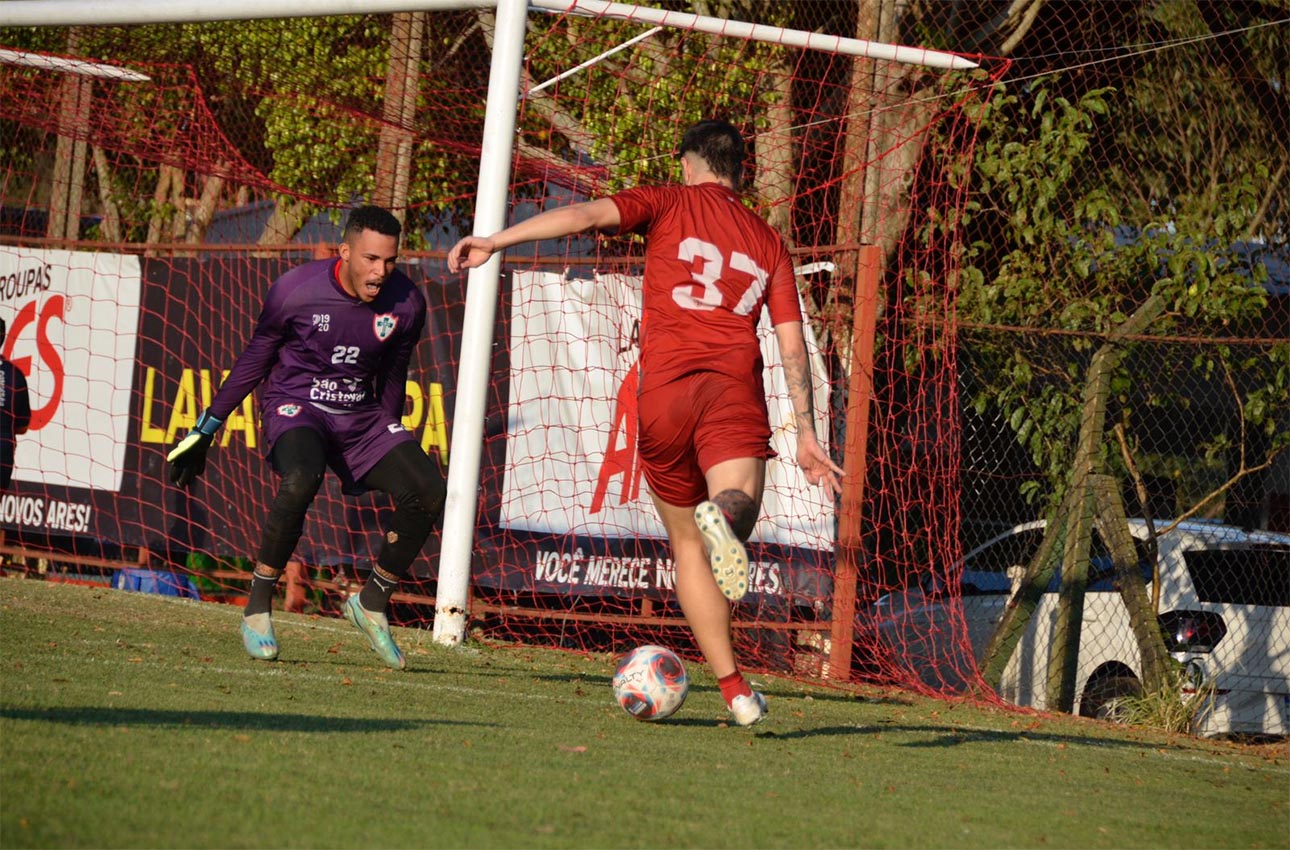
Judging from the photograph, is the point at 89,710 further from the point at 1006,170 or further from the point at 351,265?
the point at 1006,170

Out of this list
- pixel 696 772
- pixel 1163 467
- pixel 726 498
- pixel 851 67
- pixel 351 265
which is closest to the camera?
pixel 696 772

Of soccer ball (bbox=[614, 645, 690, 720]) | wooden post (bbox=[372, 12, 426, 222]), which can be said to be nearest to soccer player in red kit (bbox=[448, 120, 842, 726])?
soccer ball (bbox=[614, 645, 690, 720])

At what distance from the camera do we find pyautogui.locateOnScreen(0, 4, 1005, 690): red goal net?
28.3 feet

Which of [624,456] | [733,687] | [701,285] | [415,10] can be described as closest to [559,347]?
[624,456]

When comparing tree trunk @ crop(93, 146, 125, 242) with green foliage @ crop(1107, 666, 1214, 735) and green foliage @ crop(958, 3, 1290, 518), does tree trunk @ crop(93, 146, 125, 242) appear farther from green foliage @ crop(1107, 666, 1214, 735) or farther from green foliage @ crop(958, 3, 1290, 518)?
green foliage @ crop(1107, 666, 1214, 735)

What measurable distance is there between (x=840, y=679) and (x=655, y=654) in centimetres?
317

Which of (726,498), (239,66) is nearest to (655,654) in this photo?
(726,498)

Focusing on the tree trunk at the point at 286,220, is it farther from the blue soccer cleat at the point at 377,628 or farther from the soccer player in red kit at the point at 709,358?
the soccer player in red kit at the point at 709,358

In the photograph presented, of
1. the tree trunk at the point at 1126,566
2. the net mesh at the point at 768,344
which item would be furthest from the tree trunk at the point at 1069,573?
the net mesh at the point at 768,344

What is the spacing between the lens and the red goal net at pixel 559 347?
28.3ft

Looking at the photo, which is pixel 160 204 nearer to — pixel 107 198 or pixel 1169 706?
pixel 107 198

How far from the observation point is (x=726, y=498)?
486 cm

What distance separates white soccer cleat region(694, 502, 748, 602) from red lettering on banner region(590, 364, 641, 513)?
4.23 meters

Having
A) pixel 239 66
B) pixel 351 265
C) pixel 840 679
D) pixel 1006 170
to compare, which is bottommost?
pixel 840 679
